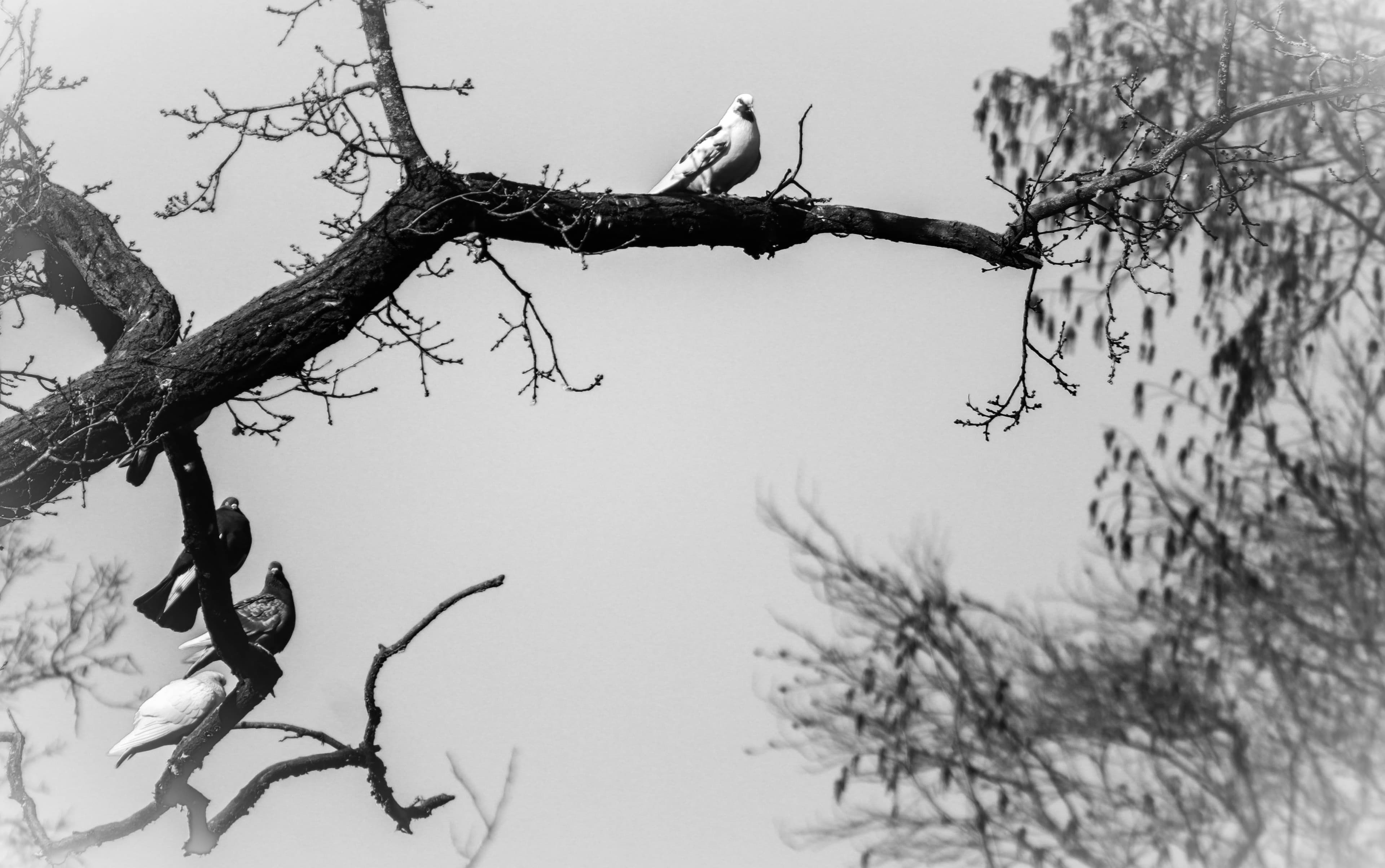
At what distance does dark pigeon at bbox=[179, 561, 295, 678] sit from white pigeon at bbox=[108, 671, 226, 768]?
A: 0.19ft

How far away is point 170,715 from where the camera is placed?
2.96 m

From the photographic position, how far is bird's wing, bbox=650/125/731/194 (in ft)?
9.88

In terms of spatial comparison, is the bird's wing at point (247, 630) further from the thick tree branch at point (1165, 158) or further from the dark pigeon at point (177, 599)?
the thick tree branch at point (1165, 158)

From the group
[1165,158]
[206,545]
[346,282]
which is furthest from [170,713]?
[1165,158]

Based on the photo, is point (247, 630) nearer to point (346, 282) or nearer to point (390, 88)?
point (346, 282)

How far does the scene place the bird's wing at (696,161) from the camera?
3.01 meters

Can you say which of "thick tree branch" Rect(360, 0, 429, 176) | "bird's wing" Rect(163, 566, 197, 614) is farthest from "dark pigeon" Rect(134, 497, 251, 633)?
"thick tree branch" Rect(360, 0, 429, 176)

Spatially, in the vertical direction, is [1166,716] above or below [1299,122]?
below

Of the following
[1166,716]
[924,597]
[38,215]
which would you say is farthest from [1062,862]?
[38,215]

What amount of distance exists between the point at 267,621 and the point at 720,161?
1.68 m

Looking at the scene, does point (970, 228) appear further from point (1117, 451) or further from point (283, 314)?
point (1117, 451)

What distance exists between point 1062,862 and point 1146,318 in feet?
8.52

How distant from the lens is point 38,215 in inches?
116

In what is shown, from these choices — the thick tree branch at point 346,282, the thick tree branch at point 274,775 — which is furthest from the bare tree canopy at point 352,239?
the thick tree branch at point 274,775
